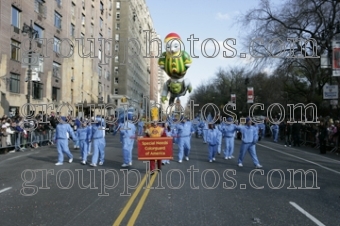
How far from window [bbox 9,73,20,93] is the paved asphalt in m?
16.1

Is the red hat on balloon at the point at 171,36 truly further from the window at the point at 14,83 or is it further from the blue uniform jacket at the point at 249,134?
the window at the point at 14,83

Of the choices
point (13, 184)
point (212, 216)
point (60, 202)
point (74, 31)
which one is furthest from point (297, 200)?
point (74, 31)

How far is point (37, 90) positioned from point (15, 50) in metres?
4.82

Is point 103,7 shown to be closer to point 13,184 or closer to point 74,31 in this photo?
point 74,31

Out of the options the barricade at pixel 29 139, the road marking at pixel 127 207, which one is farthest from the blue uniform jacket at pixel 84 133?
the road marking at pixel 127 207

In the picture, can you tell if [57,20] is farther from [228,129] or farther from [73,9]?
[228,129]

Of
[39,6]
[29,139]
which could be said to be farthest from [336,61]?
[39,6]

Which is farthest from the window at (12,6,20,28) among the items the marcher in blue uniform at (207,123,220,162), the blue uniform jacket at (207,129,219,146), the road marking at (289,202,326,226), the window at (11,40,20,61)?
the road marking at (289,202,326,226)

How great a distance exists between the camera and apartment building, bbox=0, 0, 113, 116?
27.1 m

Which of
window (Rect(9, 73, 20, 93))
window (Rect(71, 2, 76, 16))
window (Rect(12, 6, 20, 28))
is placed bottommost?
window (Rect(9, 73, 20, 93))

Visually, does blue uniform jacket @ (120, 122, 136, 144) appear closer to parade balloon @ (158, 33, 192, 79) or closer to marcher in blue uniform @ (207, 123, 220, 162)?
marcher in blue uniform @ (207, 123, 220, 162)

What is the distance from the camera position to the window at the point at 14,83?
2857 centimetres

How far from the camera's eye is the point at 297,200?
27.6 feet

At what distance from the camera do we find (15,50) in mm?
29469
